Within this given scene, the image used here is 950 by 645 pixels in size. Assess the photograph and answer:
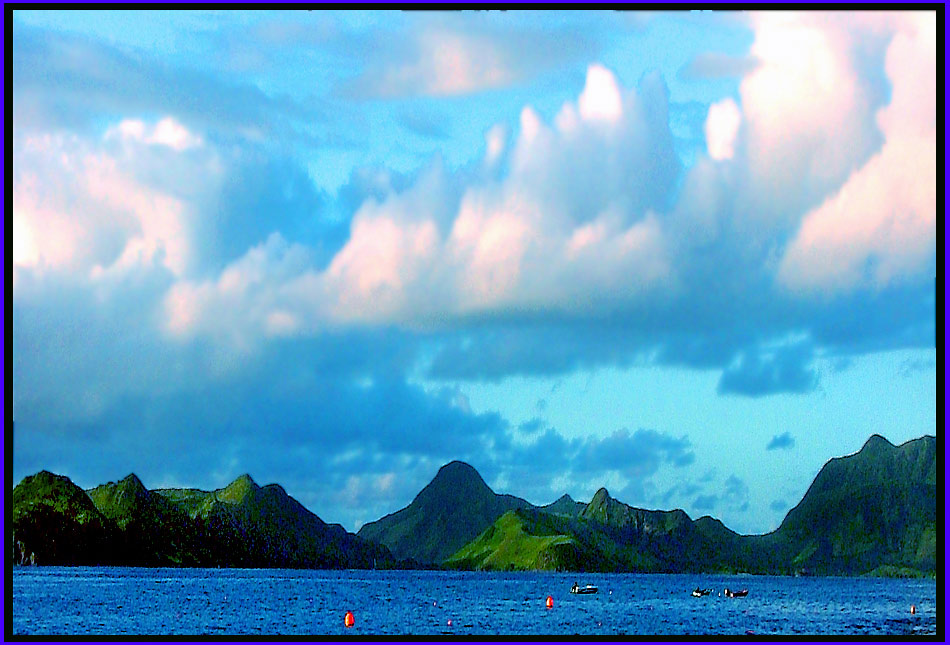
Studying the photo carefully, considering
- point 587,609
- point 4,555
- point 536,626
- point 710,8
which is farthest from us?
point 587,609

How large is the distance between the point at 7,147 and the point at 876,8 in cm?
2850

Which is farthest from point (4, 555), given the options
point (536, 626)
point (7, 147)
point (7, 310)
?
point (536, 626)

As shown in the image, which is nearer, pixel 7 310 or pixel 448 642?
pixel 448 642

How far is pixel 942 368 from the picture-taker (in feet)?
124

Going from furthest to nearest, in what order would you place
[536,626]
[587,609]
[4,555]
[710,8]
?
[587,609] < [536,626] < [4,555] < [710,8]

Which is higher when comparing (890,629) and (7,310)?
(7,310)

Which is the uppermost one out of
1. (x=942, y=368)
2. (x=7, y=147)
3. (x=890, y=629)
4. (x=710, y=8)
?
(x=710, y=8)

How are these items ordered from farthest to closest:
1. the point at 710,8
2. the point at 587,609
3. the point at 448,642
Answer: the point at 587,609 → the point at 710,8 → the point at 448,642

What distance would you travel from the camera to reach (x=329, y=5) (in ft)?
119

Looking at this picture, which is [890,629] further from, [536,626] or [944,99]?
[944,99]

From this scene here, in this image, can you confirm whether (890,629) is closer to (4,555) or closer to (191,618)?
(191,618)

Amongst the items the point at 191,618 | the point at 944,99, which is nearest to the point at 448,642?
the point at 944,99

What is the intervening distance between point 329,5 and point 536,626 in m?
90.4

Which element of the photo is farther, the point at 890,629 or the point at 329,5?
the point at 890,629
